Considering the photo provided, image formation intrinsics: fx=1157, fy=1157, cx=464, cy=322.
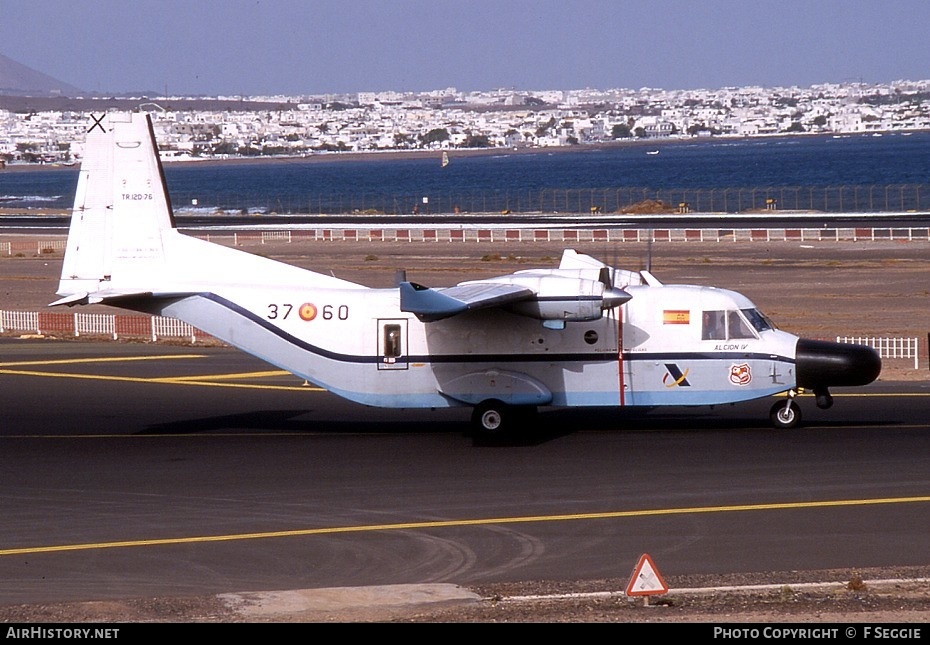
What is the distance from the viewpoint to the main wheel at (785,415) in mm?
22656

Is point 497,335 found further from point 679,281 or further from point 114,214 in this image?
point 679,281

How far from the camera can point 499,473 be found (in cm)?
1972

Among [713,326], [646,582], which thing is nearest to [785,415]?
[713,326]

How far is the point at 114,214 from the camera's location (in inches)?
944

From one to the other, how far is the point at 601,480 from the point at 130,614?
9.00 metres

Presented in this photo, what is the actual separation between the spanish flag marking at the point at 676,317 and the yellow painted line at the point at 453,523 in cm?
597

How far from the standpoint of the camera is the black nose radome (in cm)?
2152

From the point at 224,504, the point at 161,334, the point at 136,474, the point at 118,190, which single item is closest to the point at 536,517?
the point at 224,504

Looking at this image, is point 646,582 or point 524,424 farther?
point 524,424

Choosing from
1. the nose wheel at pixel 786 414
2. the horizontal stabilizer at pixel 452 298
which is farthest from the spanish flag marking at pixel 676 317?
the horizontal stabilizer at pixel 452 298

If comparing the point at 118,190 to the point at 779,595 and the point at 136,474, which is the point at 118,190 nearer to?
the point at 136,474

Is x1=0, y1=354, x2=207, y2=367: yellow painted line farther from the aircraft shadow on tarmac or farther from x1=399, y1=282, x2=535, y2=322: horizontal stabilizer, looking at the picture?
x1=399, y1=282, x2=535, y2=322: horizontal stabilizer

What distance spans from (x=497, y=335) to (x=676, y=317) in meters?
3.48

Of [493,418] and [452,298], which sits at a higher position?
[452,298]
